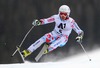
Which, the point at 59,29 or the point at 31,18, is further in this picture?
the point at 31,18

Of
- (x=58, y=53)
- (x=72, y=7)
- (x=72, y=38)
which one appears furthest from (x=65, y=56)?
(x=72, y=7)

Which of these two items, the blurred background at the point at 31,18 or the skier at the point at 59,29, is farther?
the blurred background at the point at 31,18

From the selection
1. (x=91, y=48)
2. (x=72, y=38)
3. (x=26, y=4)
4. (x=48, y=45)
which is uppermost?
(x=26, y=4)

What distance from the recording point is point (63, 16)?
443cm

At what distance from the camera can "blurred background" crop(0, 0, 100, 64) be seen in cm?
569

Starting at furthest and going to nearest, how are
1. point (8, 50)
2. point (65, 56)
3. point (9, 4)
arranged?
point (65, 56)
point (8, 50)
point (9, 4)

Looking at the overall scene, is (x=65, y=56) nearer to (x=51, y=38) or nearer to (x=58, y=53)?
(x=58, y=53)

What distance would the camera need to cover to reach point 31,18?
577 cm

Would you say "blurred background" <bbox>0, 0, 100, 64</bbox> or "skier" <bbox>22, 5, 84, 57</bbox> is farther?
"blurred background" <bbox>0, 0, 100, 64</bbox>

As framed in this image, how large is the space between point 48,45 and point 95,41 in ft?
7.40

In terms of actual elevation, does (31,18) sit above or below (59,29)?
below

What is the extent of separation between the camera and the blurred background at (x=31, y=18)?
18.7 feet

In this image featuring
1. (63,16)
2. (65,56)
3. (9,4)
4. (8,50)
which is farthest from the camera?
(65,56)

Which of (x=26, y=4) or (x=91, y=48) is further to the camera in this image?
(x=91, y=48)
